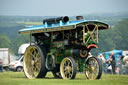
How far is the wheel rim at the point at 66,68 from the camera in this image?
24703 mm

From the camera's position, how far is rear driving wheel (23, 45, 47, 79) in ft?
86.0

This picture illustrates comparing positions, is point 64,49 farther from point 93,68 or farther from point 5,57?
point 5,57

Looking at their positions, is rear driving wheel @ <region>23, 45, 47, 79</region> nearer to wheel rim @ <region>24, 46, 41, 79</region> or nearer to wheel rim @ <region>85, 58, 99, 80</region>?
wheel rim @ <region>24, 46, 41, 79</region>

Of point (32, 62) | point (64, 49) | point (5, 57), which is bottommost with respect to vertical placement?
point (5, 57)

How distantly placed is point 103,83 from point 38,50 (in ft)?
20.0

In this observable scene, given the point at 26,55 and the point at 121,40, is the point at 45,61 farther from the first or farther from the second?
the point at 121,40

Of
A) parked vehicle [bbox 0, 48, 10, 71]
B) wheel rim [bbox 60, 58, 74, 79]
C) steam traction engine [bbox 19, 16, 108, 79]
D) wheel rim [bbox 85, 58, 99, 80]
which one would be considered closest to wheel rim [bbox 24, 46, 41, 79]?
steam traction engine [bbox 19, 16, 108, 79]

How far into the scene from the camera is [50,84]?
20609mm

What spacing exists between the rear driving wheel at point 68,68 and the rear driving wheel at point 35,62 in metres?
1.41

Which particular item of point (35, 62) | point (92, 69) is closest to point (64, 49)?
point (92, 69)

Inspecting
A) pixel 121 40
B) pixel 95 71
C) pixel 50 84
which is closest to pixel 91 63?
pixel 95 71

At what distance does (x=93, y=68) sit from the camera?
81.9 ft

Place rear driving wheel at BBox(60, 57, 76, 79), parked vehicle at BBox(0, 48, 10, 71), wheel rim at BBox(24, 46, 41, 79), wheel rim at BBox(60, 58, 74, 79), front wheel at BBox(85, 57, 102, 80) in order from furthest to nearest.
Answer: parked vehicle at BBox(0, 48, 10, 71) < wheel rim at BBox(24, 46, 41, 79) < wheel rim at BBox(60, 58, 74, 79) < front wheel at BBox(85, 57, 102, 80) < rear driving wheel at BBox(60, 57, 76, 79)

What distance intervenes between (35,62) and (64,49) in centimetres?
219
